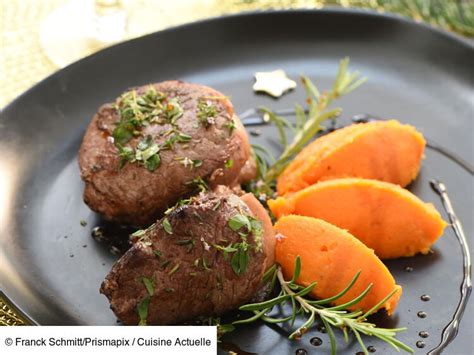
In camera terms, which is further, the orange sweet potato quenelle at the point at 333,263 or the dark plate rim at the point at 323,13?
the dark plate rim at the point at 323,13

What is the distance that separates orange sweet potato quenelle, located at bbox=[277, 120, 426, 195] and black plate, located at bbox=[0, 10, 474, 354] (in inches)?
6.0

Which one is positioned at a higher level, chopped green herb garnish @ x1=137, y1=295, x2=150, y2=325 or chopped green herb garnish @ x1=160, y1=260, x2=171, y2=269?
chopped green herb garnish @ x1=160, y1=260, x2=171, y2=269

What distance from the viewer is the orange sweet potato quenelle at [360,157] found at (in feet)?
10.1

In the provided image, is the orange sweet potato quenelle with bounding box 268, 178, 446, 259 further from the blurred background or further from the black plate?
the blurred background

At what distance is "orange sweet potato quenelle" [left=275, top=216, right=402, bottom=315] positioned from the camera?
8.56 ft

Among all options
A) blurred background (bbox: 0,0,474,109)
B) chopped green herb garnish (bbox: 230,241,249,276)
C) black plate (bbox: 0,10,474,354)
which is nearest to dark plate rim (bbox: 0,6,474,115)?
black plate (bbox: 0,10,474,354)

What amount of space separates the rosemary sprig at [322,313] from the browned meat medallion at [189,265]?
0.34ft

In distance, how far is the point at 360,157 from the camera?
3.09 metres

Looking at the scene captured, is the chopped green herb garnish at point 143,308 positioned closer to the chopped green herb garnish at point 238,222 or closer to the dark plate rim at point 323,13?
the chopped green herb garnish at point 238,222

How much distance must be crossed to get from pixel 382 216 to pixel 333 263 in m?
0.35

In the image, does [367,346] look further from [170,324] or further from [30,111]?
[30,111]

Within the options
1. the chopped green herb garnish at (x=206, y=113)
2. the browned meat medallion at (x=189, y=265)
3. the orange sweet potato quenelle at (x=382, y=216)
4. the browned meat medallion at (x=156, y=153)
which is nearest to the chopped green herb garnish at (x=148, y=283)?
the browned meat medallion at (x=189, y=265)

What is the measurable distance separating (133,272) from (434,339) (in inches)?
40.8

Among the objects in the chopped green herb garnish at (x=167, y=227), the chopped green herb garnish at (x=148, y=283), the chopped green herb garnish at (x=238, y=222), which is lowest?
the chopped green herb garnish at (x=148, y=283)
